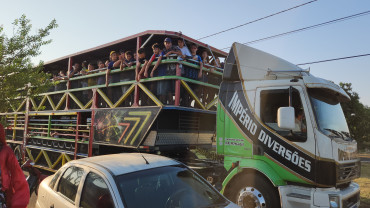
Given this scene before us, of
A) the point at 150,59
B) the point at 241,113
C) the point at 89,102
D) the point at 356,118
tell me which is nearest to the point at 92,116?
the point at 89,102

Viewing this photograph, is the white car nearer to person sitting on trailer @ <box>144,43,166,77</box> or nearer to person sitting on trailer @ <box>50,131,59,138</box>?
person sitting on trailer @ <box>144,43,166,77</box>

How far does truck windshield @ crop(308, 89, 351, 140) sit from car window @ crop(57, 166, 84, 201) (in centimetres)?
354

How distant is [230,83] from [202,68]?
1445 millimetres

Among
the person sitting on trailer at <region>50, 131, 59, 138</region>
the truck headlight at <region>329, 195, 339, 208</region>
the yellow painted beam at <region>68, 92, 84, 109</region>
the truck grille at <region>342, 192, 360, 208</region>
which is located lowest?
the truck grille at <region>342, 192, 360, 208</region>

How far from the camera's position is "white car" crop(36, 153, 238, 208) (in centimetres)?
267

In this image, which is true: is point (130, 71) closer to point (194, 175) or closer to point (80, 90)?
point (80, 90)

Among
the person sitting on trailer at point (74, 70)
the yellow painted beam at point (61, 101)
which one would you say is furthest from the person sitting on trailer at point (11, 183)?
the yellow painted beam at point (61, 101)

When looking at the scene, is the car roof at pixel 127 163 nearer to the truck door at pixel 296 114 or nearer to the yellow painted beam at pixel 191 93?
the truck door at pixel 296 114

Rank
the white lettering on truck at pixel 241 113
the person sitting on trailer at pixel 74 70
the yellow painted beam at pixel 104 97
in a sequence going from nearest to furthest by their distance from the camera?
1. the white lettering on truck at pixel 241 113
2. the yellow painted beam at pixel 104 97
3. the person sitting on trailer at pixel 74 70

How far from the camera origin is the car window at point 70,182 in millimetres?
3072

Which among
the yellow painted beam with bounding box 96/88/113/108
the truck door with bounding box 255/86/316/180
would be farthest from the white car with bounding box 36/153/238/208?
the yellow painted beam with bounding box 96/88/113/108

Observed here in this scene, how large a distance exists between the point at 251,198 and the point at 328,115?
1.89 metres

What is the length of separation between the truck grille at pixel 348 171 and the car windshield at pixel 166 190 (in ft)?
6.53

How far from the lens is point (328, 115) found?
424 centimetres
